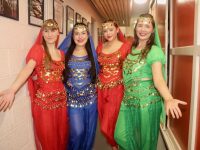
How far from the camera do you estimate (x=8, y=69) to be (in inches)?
68.6

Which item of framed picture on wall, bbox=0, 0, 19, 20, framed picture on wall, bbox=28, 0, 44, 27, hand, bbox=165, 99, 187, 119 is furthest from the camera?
framed picture on wall, bbox=28, 0, 44, 27

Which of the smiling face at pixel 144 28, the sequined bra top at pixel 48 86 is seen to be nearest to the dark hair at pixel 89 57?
the sequined bra top at pixel 48 86

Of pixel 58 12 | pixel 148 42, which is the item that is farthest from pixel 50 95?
pixel 58 12

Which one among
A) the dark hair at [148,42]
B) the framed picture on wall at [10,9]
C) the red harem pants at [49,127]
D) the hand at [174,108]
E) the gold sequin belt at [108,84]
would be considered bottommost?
the red harem pants at [49,127]

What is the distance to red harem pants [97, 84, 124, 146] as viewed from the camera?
217 cm

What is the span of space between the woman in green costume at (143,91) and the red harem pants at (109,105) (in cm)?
14

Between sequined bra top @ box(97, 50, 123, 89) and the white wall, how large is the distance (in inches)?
27.2

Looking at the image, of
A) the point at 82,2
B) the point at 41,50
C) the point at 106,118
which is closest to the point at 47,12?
the point at 41,50

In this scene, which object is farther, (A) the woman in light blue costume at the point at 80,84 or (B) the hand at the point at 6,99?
(A) the woman in light blue costume at the point at 80,84

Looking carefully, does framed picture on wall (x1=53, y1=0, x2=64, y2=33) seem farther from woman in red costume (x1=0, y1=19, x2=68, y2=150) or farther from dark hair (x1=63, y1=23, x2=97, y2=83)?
woman in red costume (x1=0, y1=19, x2=68, y2=150)

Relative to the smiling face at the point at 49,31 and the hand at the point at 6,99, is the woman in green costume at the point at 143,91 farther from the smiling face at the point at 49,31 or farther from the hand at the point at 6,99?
the hand at the point at 6,99

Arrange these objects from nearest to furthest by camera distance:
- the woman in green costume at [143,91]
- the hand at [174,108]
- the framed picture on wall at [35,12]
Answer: the hand at [174,108], the woman in green costume at [143,91], the framed picture on wall at [35,12]

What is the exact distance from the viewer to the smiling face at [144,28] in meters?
1.94

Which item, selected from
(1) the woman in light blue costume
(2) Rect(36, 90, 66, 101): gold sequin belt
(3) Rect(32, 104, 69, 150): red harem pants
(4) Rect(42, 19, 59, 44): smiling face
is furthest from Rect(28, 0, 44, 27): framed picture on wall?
(3) Rect(32, 104, 69, 150): red harem pants
